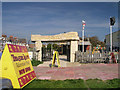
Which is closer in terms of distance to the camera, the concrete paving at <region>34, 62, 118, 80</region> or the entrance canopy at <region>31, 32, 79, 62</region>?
the concrete paving at <region>34, 62, 118, 80</region>

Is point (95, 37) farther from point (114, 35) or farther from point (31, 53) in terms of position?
point (31, 53)

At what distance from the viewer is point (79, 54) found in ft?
49.7

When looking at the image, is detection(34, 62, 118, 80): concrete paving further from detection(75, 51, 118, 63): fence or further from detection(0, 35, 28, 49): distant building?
detection(75, 51, 118, 63): fence

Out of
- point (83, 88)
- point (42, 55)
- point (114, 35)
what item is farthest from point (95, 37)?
point (83, 88)

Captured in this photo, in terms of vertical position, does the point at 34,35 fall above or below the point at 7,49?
above

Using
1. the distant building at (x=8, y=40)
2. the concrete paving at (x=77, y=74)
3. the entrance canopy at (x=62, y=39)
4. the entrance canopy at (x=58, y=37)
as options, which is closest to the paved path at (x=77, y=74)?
the concrete paving at (x=77, y=74)

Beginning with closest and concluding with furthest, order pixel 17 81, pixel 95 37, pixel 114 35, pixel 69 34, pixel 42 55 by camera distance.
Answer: pixel 17 81 → pixel 69 34 → pixel 42 55 → pixel 114 35 → pixel 95 37

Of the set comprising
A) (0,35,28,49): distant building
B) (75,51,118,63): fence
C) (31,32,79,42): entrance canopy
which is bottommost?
(75,51,118,63): fence

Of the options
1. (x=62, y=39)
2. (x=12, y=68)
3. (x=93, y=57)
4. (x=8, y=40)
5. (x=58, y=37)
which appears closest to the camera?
(x=12, y=68)

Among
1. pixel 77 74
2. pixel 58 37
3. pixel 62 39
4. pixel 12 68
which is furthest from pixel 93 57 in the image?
pixel 12 68

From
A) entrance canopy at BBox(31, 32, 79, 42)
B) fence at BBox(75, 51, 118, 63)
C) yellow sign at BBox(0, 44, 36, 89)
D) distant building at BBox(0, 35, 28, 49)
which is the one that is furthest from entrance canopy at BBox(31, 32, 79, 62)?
yellow sign at BBox(0, 44, 36, 89)

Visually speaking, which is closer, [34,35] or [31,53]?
[31,53]

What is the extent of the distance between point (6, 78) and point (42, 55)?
→ 12233 millimetres

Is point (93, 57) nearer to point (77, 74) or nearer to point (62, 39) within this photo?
point (62, 39)
